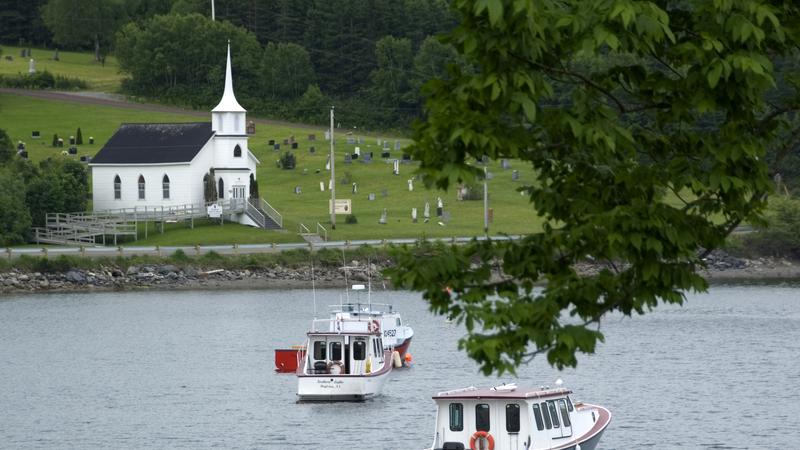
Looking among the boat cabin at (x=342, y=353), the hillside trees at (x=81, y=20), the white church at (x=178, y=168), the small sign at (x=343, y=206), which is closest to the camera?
the boat cabin at (x=342, y=353)

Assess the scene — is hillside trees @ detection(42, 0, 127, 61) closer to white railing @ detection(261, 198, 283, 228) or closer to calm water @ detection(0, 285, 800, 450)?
white railing @ detection(261, 198, 283, 228)

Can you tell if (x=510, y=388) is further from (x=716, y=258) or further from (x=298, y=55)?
(x=298, y=55)

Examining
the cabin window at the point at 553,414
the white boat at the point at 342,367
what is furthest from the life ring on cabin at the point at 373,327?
the cabin window at the point at 553,414

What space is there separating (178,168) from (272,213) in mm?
6477

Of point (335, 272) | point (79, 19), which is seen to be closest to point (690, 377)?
point (335, 272)

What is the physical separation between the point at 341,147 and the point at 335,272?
35.9 meters

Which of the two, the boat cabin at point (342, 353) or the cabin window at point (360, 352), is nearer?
the boat cabin at point (342, 353)

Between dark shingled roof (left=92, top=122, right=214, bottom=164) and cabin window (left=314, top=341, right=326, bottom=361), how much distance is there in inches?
1937

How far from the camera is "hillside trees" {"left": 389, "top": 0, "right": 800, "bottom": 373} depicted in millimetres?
12977

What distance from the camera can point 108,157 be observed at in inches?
3999

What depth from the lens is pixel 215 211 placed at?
97875mm

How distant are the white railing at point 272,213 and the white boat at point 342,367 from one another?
147ft

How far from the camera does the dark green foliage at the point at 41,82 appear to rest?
154m

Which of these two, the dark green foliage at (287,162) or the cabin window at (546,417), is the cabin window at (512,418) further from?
the dark green foliage at (287,162)
